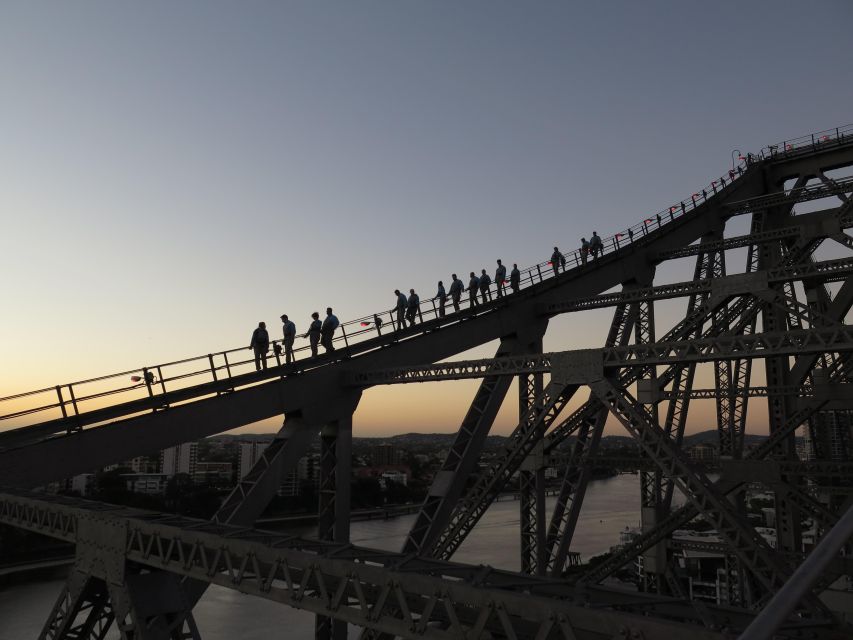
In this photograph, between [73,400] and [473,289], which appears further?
[473,289]

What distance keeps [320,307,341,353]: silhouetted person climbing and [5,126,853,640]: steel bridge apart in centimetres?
53

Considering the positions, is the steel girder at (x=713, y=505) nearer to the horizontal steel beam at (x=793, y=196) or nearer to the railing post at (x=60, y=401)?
the railing post at (x=60, y=401)

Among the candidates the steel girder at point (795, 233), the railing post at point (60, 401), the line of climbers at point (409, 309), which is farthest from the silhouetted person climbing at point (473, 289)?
the railing post at point (60, 401)

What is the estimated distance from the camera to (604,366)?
12.3 m

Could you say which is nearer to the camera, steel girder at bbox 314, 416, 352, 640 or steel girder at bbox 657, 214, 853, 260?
steel girder at bbox 314, 416, 352, 640

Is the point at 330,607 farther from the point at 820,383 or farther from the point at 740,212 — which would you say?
the point at 740,212

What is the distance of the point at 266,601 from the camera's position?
60219 millimetres

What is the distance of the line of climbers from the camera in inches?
655

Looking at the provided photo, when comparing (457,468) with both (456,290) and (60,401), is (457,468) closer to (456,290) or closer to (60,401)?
(456,290)

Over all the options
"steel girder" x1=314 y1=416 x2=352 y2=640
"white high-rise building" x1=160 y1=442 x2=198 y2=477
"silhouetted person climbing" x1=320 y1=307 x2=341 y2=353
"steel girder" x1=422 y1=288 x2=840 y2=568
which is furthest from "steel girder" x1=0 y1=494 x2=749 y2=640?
"white high-rise building" x1=160 y1=442 x2=198 y2=477

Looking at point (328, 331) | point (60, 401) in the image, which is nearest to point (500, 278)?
point (328, 331)

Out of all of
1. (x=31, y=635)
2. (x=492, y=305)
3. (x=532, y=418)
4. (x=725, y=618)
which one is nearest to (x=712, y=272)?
(x=492, y=305)

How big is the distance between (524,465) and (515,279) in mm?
6203

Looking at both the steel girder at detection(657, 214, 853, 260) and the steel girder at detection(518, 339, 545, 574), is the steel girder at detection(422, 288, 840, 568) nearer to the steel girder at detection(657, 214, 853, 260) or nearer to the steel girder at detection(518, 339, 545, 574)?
the steel girder at detection(518, 339, 545, 574)
